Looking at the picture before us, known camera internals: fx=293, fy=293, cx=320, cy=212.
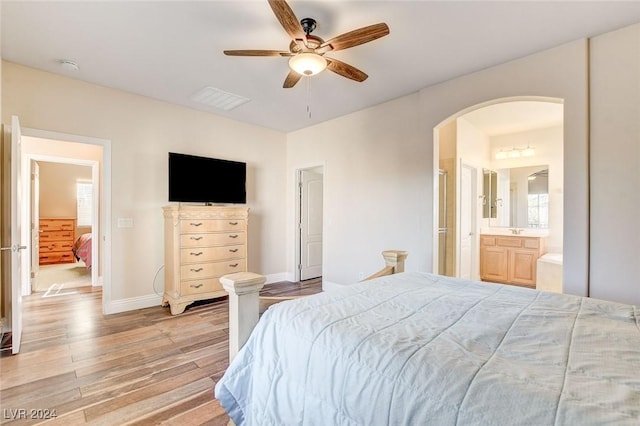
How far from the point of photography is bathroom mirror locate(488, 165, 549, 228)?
5168 millimetres

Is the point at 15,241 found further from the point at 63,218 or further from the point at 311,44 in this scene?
the point at 63,218

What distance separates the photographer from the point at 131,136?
12.4 ft

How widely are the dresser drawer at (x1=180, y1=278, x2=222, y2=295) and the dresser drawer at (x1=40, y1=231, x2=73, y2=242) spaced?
6.07m

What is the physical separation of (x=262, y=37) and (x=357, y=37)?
3.13 ft

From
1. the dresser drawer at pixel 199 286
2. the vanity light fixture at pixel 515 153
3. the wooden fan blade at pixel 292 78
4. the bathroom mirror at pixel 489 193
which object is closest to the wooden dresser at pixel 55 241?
the dresser drawer at pixel 199 286

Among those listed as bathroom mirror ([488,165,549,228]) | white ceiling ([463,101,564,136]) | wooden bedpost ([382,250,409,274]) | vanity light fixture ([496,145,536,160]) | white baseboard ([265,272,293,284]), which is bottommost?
white baseboard ([265,272,293,284])

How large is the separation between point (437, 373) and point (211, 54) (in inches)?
122

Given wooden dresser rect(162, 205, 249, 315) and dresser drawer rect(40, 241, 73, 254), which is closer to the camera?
wooden dresser rect(162, 205, 249, 315)

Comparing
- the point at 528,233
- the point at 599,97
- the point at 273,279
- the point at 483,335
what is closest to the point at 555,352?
the point at 483,335

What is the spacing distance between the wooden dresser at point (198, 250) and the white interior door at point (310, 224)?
1.47 meters

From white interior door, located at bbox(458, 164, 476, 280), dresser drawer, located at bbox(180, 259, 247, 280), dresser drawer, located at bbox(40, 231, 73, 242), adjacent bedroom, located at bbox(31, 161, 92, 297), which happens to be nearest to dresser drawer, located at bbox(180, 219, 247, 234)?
dresser drawer, located at bbox(180, 259, 247, 280)

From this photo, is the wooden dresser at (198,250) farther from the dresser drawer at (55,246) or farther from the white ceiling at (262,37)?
the dresser drawer at (55,246)

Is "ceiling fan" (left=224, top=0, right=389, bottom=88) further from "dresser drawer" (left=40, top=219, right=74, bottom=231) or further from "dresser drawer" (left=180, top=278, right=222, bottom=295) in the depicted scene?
"dresser drawer" (left=40, top=219, right=74, bottom=231)

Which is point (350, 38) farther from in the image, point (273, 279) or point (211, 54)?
Answer: point (273, 279)
